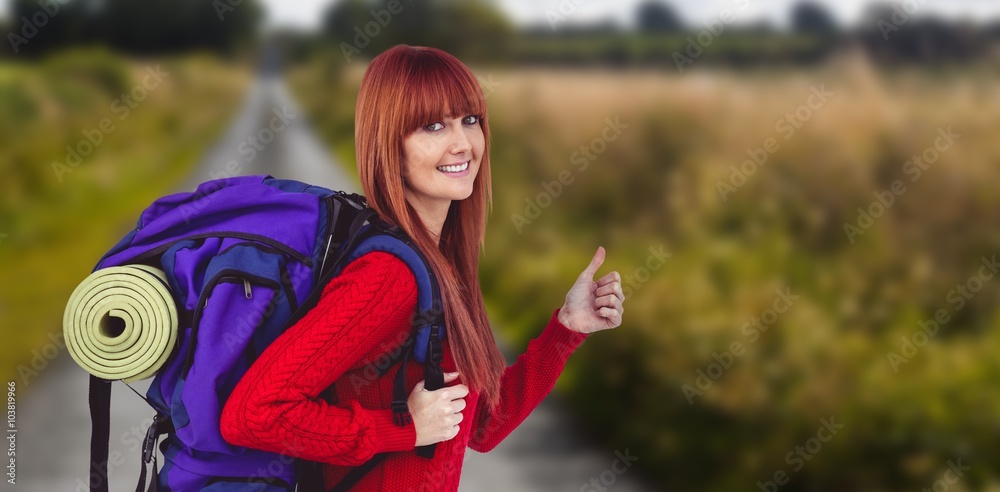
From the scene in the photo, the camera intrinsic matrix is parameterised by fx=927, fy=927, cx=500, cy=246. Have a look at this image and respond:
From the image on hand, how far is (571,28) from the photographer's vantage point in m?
10.5

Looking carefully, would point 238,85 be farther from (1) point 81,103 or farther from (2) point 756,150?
(2) point 756,150

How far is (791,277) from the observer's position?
5668 millimetres

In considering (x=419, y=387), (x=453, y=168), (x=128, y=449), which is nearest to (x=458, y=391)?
(x=419, y=387)

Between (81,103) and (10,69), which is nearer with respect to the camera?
(10,69)

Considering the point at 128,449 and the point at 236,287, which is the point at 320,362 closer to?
the point at 236,287

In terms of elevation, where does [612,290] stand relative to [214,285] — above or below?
below

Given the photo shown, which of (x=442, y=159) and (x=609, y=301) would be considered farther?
(x=609, y=301)

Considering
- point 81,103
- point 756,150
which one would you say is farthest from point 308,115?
point 756,150

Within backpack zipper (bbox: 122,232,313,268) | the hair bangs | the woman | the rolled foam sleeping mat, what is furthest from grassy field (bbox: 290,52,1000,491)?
the rolled foam sleeping mat

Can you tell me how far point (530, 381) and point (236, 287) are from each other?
737mm

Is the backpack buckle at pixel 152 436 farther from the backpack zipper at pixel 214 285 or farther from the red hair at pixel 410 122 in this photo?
the red hair at pixel 410 122

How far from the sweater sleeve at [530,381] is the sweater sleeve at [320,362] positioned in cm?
51

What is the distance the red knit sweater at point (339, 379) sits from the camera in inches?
54.3

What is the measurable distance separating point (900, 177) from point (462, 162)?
5017mm
